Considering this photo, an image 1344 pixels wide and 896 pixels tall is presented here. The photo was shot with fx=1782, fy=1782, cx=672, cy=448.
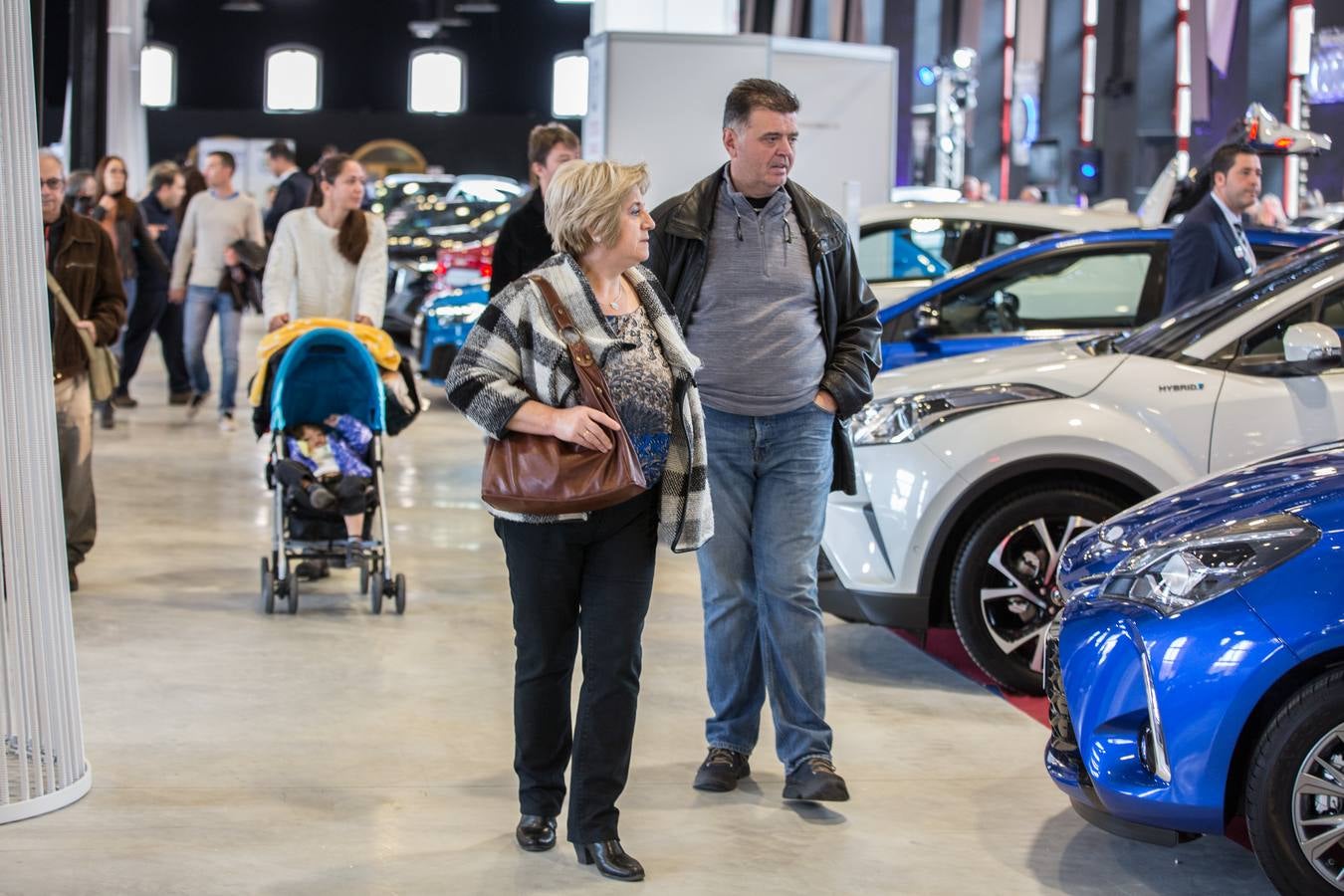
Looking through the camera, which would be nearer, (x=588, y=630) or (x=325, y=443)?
(x=588, y=630)

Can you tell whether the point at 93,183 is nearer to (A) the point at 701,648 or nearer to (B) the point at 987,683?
(A) the point at 701,648

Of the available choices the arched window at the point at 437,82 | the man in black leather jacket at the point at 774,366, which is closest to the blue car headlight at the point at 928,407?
the man in black leather jacket at the point at 774,366

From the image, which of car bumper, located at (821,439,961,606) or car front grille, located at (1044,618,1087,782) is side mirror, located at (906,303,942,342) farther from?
car front grille, located at (1044,618,1087,782)

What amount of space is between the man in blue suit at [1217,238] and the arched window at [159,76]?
39.7 meters

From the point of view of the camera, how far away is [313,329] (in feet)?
23.0

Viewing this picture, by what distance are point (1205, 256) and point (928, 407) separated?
1861 mm

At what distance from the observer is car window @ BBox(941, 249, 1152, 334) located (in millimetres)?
8656

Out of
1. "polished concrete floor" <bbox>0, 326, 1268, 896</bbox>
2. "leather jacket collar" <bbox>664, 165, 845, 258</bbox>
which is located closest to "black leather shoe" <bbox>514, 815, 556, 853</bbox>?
"polished concrete floor" <bbox>0, 326, 1268, 896</bbox>

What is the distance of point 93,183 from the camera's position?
14.1 metres

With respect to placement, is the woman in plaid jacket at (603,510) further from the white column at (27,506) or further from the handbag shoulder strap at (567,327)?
the white column at (27,506)

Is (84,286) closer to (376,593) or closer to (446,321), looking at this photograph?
(376,593)

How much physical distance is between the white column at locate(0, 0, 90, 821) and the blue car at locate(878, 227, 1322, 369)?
487 centimetres

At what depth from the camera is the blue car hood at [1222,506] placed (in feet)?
13.0

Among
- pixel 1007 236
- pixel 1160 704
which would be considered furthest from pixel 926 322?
pixel 1160 704
